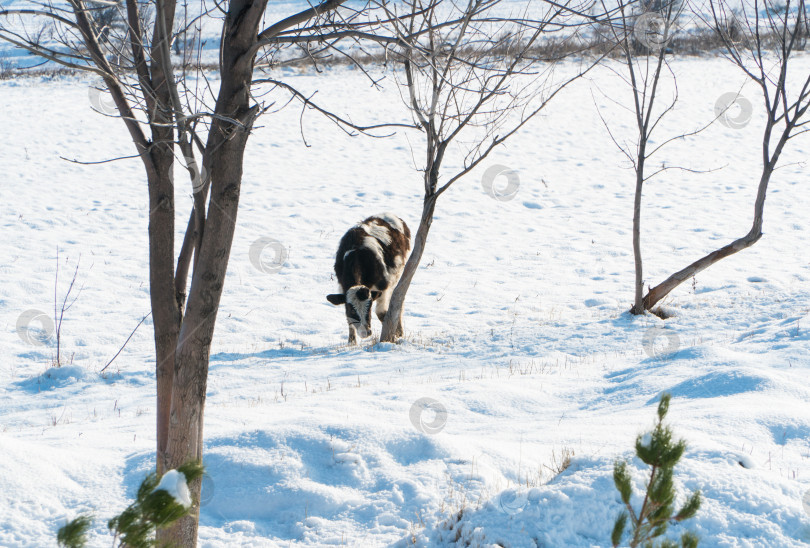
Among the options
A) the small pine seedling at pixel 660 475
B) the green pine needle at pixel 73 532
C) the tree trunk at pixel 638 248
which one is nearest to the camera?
the green pine needle at pixel 73 532

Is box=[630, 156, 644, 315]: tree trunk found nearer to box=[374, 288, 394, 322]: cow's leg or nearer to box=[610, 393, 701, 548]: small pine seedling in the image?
box=[374, 288, 394, 322]: cow's leg

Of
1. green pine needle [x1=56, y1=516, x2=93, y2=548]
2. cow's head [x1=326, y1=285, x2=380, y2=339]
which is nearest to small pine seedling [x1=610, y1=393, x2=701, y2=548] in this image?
green pine needle [x1=56, y1=516, x2=93, y2=548]

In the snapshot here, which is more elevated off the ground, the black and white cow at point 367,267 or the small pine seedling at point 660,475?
the black and white cow at point 367,267

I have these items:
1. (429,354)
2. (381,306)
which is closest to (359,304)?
(381,306)

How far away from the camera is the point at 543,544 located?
11.8ft

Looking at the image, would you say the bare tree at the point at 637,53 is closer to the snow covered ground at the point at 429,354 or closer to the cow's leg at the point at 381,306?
the snow covered ground at the point at 429,354

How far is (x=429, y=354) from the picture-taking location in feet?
30.6

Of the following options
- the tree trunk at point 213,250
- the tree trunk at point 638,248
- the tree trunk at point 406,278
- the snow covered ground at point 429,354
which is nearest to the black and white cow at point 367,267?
the tree trunk at point 406,278

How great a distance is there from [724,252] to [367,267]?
538 cm

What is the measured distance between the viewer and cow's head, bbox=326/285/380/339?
9.80m

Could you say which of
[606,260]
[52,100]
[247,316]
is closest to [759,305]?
[606,260]

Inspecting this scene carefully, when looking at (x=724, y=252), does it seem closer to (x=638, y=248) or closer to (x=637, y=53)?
(x=638, y=248)

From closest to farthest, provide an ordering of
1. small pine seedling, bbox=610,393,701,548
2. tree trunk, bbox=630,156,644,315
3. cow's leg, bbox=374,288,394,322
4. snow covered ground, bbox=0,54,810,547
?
small pine seedling, bbox=610,393,701,548 → snow covered ground, bbox=0,54,810,547 → tree trunk, bbox=630,156,644,315 → cow's leg, bbox=374,288,394,322

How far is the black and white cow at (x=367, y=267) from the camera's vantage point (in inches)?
390
